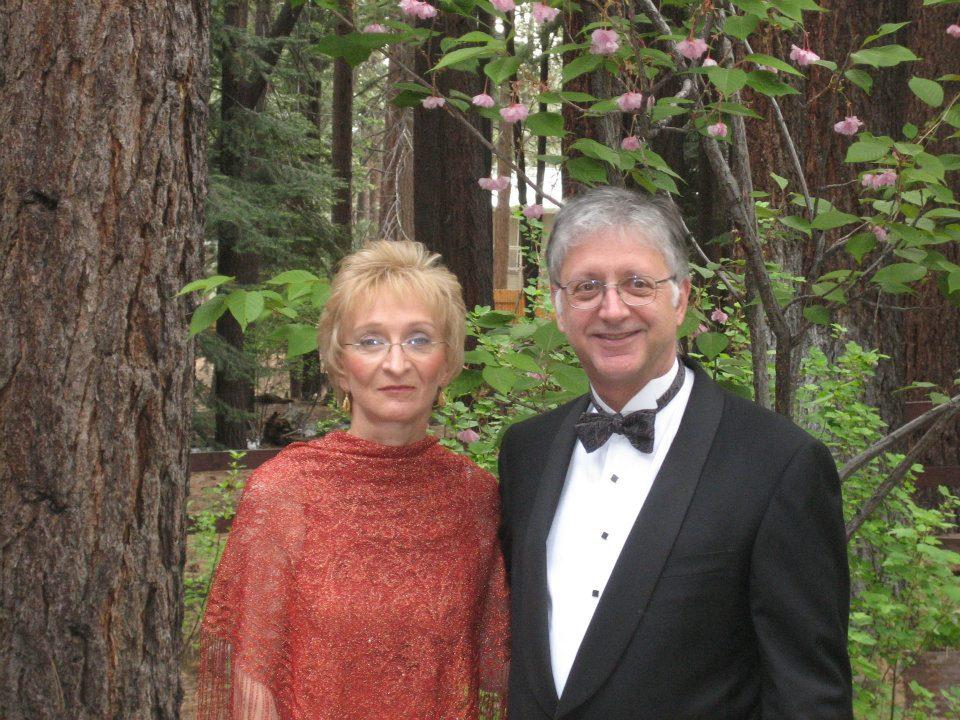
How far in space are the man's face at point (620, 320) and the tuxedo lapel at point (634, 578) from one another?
0.22 m

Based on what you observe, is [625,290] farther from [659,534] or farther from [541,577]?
[541,577]

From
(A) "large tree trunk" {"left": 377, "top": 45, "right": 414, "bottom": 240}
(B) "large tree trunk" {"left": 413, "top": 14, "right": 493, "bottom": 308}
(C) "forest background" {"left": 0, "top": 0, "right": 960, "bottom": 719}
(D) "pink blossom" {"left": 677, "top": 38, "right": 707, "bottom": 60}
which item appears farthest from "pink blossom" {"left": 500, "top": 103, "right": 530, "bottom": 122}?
(A) "large tree trunk" {"left": 377, "top": 45, "right": 414, "bottom": 240}

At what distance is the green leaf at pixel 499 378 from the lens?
3006mm

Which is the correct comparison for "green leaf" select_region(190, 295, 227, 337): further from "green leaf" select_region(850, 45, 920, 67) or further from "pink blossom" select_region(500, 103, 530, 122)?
"green leaf" select_region(850, 45, 920, 67)

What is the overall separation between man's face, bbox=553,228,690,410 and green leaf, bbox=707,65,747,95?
734 mm

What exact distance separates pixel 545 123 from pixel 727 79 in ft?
1.76

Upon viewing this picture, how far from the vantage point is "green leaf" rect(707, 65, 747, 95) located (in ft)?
9.20

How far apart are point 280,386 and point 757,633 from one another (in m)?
22.5

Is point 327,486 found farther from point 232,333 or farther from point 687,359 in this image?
point 232,333

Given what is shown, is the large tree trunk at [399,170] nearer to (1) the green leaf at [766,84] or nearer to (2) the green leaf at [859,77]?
(2) the green leaf at [859,77]

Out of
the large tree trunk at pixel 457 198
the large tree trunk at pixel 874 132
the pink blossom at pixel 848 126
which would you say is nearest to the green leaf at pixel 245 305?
the pink blossom at pixel 848 126

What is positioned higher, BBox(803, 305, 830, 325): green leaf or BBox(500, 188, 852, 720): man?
BBox(803, 305, 830, 325): green leaf

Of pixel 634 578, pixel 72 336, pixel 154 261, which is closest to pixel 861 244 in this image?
pixel 634 578

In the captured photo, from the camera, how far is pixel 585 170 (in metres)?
3.15
